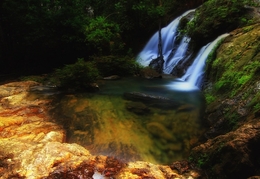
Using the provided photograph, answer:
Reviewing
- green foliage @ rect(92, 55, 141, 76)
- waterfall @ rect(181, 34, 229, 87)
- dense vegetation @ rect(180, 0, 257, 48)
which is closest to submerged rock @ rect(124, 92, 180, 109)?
waterfall @ rect(181, 34, 229, 87)

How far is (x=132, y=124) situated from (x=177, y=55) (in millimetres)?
8324

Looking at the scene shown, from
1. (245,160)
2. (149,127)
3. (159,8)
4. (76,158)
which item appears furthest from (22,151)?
(159,8)

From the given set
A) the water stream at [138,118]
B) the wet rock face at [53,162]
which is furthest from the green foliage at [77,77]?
the wet rock face at [53,162]

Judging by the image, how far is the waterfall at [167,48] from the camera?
540 inches

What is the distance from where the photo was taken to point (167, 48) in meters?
15.1

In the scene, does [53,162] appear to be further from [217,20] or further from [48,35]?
[48,35]

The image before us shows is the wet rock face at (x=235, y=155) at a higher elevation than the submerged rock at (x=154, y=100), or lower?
higher

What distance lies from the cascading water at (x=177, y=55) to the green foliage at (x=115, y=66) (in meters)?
1.99

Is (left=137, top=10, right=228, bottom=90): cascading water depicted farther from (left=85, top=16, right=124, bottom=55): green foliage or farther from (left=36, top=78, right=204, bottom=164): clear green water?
(left=85, top=16, right=124, bottom=55): green foliage

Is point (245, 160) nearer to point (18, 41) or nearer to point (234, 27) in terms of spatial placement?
point (234, 27)

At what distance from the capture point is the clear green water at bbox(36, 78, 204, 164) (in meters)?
5.24

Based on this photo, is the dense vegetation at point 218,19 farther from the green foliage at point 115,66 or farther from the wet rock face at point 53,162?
the wet rock face at point 53,162

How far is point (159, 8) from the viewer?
37.6ft

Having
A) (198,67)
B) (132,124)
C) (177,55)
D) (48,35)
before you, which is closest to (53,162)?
(132,124)
